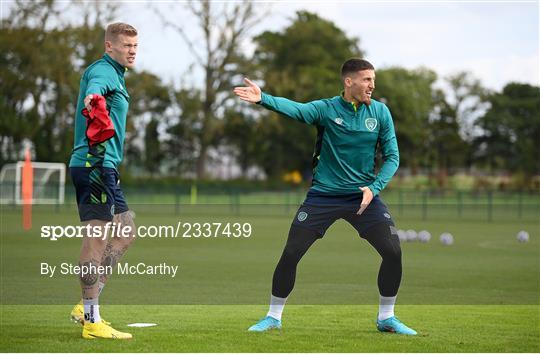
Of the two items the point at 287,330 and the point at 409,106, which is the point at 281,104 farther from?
the point at 409,106

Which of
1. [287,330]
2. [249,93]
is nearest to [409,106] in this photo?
[287,330]

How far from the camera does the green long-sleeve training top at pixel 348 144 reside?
7.09m

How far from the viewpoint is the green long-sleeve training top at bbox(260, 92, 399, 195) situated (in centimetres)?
709

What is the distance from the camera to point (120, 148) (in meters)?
6.75

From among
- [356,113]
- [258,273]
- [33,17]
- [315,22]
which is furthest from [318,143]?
[315,22]

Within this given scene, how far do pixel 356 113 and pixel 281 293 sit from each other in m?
1.63

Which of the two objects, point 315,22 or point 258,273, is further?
point 315,22

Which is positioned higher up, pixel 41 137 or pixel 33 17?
pixel 33 17

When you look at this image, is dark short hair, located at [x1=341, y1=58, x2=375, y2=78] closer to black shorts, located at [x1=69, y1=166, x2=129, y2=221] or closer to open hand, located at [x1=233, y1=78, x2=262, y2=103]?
open hand, located at [x1=233, y1=78, x2=262, y2=103]

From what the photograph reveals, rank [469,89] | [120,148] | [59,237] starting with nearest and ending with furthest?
[120,148] < [59,237] < [469,89]

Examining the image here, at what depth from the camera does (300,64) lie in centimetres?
7638

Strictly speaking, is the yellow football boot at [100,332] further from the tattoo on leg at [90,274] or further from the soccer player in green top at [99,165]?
the tattoo on leg at [90,274]

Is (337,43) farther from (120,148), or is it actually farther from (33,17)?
(120,148)

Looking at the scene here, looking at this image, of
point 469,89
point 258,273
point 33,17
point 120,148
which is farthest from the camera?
point 469,89
